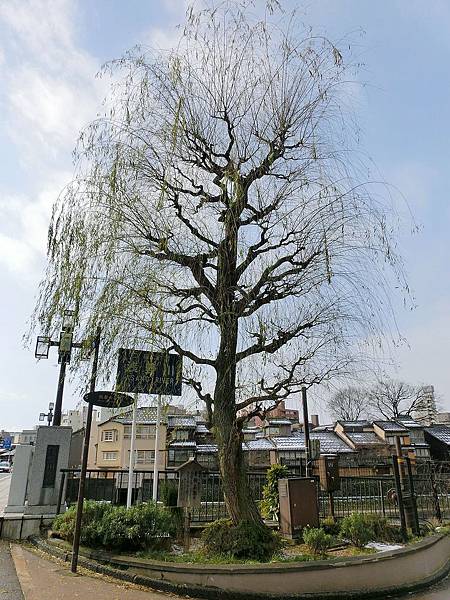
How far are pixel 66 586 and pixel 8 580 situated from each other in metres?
0.77

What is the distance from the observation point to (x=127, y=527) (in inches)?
252

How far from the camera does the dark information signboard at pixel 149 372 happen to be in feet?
23.0

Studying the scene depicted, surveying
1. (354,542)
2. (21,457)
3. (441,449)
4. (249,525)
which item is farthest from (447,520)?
(441,449)

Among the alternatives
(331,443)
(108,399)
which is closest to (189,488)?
(108,399)

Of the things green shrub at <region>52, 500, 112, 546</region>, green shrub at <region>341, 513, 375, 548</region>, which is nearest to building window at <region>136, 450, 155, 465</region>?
green shrub at <region>52, 500, 112, 546</region>

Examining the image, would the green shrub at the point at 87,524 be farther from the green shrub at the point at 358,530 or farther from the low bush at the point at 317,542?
the green shrub at the point at 358,530

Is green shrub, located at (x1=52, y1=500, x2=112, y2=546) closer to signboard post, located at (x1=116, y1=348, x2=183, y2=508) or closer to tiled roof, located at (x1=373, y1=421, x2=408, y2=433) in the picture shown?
signboard post, located at (x1=116, y1=348, x2=183, y2=508)


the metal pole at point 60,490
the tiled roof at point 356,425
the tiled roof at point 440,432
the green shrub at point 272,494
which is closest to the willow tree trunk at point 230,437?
the green shrub at point 272,494

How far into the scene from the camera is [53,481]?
28.3 ft

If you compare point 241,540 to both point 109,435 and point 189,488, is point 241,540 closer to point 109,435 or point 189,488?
point 189,488

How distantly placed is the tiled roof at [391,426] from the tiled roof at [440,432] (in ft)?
13.3

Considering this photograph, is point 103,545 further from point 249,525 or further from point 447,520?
point 447,520

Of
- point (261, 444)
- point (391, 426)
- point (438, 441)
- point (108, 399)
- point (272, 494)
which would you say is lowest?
point (272, 494)

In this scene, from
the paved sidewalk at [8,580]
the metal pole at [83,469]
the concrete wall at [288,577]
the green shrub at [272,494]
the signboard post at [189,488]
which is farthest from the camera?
the green shrub at [272,494]
